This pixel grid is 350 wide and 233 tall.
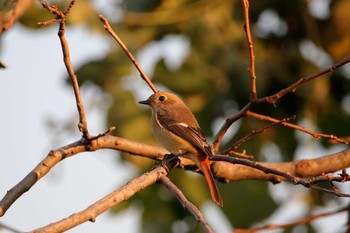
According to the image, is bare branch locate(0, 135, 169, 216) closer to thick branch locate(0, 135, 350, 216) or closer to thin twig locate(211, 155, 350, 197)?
thick branch locate(0, 135, 350, 216)

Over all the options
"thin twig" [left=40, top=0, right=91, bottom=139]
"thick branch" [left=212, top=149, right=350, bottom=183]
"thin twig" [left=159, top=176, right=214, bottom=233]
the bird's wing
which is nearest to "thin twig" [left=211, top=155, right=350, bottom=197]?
"thin twig" [left=159, top=176, right=214, bottom=233]

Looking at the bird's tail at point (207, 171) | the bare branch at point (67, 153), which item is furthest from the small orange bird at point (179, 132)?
the bare branch at point (67, 153)

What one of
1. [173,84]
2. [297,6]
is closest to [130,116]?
[173,84]

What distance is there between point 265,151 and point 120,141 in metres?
2.40

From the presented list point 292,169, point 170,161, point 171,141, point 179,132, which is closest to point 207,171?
point 170,161

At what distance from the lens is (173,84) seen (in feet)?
20.8

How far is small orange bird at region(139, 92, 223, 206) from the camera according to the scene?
175 inches

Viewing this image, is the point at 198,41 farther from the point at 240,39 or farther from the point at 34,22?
the point at 34,22

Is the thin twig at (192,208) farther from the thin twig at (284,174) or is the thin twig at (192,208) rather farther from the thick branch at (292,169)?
the thick branch at (292,169)

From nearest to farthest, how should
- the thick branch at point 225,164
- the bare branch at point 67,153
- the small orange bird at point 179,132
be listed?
the bare branch at point 67,153 < the thick branch at point 225,164 < the small orange bird at point 179,132

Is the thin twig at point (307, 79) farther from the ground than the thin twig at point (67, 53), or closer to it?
closer to it

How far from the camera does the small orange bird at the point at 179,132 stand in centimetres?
446

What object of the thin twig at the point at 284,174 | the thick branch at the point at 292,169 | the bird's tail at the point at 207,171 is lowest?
the thin twig at the point at 284,174

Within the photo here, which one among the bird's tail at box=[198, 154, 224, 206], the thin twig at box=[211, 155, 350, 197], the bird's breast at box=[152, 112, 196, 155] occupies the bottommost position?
the thin twig at box=[211, 155, 350, 197]
